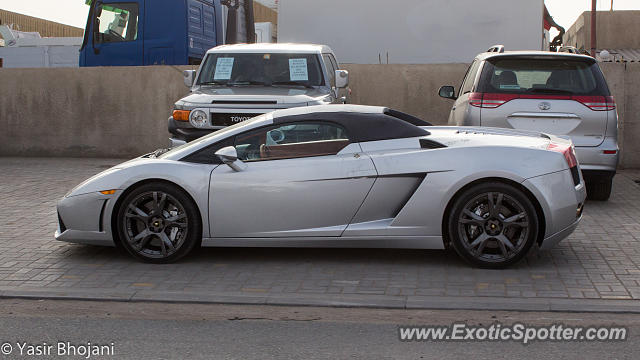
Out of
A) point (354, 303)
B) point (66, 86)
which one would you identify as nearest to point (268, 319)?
point (354, 303)

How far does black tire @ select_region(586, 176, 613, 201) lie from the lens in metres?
9.70

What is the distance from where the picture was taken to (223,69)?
11.1 m

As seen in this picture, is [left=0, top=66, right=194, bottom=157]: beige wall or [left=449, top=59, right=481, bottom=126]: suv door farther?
[left=0, top=66, right=194, bottom=157]: beige wall

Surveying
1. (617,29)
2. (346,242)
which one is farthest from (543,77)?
(617,29)

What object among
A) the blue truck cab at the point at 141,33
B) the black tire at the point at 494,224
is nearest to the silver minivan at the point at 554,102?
the black tire at the point at 494,224

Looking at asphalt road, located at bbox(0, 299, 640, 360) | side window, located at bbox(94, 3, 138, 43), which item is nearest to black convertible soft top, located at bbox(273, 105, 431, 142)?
asphalt road, located at bbox(0, 299, 640, 360)

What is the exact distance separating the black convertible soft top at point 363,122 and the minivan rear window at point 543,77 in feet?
9.29

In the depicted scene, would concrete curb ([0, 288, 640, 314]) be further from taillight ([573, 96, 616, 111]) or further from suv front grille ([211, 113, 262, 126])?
suv front grille ([211, 113, 262, 126])

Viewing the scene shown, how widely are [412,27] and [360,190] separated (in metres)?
11.8

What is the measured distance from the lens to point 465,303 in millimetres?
5438

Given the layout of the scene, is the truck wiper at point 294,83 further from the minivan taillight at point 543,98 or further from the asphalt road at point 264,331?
the asphalt road at point 264,331

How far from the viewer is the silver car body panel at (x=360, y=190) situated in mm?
6270

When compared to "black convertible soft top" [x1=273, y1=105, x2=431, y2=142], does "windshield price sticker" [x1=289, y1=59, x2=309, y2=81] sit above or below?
above
